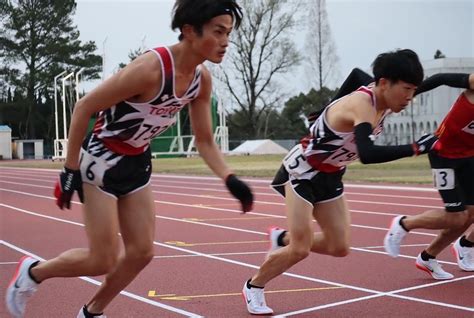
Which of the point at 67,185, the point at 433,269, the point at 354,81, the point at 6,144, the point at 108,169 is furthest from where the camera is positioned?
the point at 6,144

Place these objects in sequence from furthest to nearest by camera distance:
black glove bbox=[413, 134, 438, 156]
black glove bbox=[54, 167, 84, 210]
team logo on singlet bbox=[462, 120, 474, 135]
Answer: team logo on singlet bbox=[462, 120, 474, 135] < black glove bbox=[413, 134, 438, 156] < black glove bbox=[54, 167, 84, 210]

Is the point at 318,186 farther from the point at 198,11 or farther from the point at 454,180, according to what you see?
the point at 198,11

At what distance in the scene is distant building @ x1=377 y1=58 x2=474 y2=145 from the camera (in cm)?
Answer: 5528

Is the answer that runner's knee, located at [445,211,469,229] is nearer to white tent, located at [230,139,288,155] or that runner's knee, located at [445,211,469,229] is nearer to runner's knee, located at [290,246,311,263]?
runner's knee, located at [290,246,311,263]

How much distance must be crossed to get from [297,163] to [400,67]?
3.68ft

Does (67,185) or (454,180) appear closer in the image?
(67,185)

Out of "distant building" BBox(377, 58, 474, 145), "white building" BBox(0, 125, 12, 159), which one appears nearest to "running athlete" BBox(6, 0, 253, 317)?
"distant building" BBox(377, 58, 474, 145)

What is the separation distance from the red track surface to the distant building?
43.5 metres

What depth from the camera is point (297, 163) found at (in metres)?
5.63

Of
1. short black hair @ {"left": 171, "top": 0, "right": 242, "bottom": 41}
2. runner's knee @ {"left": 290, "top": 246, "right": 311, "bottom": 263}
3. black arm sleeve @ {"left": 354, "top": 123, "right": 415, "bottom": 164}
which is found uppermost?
short black hair @ {"left": 171, "top": 0, "right": 242, "bottom": 41}

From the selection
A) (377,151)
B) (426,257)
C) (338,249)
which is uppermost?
(377,151)

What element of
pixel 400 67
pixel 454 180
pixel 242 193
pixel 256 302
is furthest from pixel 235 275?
pixel 400 67

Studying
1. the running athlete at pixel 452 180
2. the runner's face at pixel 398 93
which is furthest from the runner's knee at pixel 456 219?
the runner's face at pixel 398 93

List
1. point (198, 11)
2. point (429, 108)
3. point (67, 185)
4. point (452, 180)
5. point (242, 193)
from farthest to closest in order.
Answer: point (429, 108)
point (452, 180)
point (242, 193)
point (67, 185)
point (198, 11)
